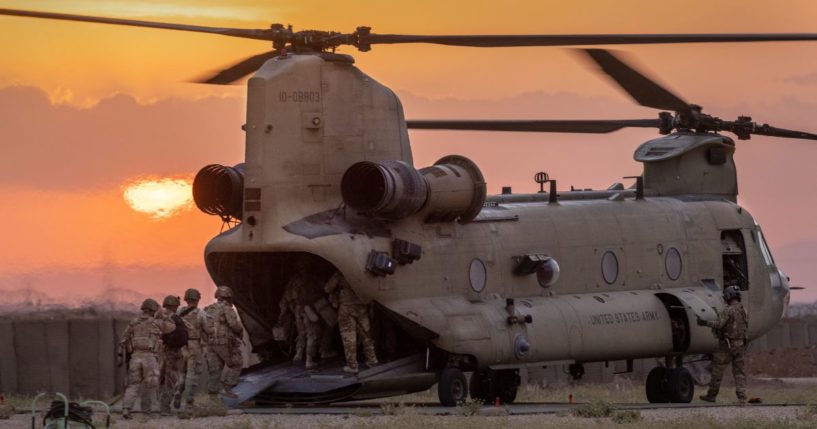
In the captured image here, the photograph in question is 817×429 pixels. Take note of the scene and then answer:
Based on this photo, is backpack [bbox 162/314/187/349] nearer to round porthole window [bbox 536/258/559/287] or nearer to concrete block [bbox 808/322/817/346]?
round porthole window [bbox 536/258/559/287]

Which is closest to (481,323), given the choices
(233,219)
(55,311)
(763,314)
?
(233,219)

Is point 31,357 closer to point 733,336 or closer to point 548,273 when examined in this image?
point 548,273

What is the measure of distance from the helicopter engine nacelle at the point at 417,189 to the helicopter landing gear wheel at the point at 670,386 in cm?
508

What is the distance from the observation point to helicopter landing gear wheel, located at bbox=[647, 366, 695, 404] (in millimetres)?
28641

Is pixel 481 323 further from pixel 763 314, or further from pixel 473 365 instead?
pixel 763 314

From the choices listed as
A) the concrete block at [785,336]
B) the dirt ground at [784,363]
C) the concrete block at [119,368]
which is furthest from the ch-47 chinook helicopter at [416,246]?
the concrete block at [785,336]

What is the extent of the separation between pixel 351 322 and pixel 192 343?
96.6 inches

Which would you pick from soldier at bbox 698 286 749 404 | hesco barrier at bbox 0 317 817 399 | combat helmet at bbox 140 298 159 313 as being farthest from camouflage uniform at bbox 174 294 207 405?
soldier at bbox 698 286 749 404

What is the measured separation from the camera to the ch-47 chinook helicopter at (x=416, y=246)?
966 inches

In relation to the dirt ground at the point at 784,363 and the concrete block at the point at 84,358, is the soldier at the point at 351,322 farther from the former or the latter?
the dirt ground at the point at 784,363

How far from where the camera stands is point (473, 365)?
25.6 metres

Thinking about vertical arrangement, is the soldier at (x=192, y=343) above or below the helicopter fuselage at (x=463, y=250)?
below

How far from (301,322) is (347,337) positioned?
3.85ft

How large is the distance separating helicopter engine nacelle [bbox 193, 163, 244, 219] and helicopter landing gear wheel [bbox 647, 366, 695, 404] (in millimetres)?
8039
